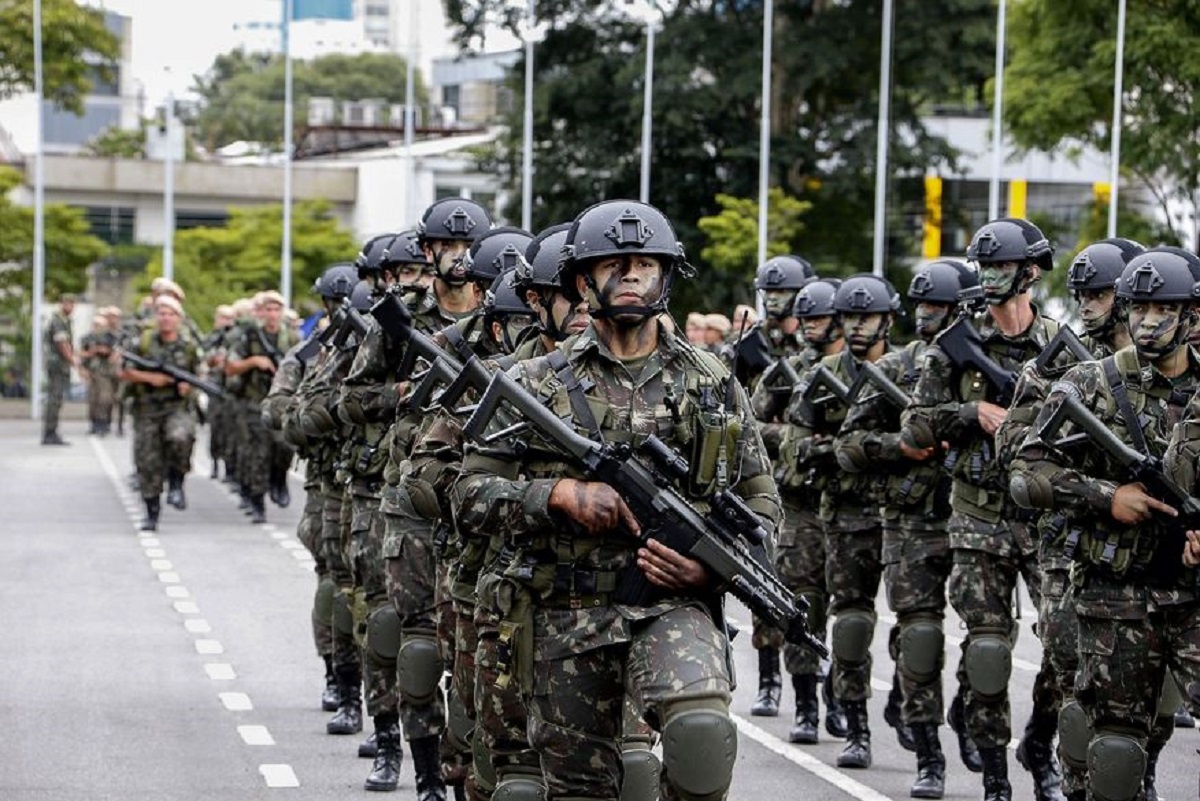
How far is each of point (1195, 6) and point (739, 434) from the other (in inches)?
1106

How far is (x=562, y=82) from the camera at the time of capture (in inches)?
1836

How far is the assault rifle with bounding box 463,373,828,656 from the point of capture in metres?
7.18

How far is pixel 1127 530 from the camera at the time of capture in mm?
8672

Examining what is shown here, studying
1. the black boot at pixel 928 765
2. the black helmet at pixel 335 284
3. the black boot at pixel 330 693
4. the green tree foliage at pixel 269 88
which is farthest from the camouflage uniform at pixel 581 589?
the green tree foliage at pixel 269 88

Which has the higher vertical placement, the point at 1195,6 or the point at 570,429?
the point at 1195,6

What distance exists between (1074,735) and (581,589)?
8.33ft

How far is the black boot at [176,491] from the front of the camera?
996 inches

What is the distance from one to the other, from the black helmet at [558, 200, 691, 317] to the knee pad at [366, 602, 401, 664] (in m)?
3.33

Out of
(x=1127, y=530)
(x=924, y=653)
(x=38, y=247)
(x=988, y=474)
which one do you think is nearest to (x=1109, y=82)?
(x=38, y=247)

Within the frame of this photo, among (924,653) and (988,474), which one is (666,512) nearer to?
(988,474)

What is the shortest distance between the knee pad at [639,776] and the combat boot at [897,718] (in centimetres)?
417

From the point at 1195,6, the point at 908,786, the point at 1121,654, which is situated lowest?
the point at 908,786

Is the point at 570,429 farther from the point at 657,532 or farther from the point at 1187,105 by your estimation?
the point at 1187,105

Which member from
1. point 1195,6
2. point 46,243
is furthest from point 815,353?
point 46,243
